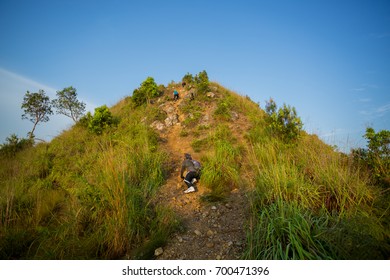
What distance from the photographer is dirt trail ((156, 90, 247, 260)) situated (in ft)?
10.9

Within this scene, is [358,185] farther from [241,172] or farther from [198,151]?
[198,151]

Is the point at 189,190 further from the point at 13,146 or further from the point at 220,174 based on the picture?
the point at 13,146

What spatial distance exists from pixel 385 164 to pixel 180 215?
4827 mm

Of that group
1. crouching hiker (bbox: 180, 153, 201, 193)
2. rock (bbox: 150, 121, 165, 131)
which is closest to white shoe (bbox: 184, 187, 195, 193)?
crouching hiker (bbox: 180, 153, 201, 193)

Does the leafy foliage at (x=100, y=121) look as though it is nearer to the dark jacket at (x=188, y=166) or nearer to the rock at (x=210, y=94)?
the rock at (x=210, y=94)

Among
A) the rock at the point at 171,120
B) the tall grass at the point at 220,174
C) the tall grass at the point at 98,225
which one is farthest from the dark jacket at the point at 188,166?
the rock at the point at 171,120

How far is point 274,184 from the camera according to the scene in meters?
3.68

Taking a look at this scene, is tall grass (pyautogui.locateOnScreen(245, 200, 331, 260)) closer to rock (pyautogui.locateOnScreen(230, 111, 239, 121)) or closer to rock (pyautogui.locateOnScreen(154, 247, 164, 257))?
rock (pyautogui.locateOnScreen(154, 247, 164, 257))

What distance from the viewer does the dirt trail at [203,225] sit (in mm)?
3336

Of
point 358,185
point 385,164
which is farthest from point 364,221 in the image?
point 385,164

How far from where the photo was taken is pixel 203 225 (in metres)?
4.21

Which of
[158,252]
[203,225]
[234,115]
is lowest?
[158,252]

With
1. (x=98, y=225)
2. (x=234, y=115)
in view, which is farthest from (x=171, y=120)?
(x=98, y=225)
